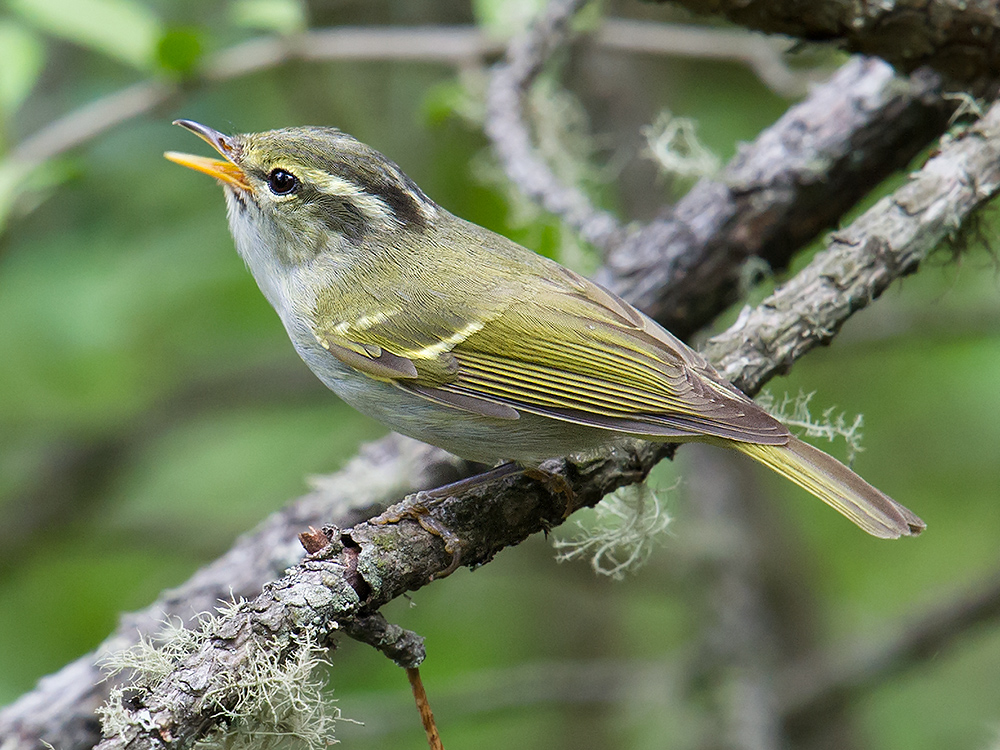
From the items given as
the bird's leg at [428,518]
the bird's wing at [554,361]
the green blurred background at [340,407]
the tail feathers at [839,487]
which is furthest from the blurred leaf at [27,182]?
the tail feathers at [839,487]

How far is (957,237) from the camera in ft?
9.83

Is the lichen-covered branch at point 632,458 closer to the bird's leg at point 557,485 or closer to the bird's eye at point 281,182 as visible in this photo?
the bird's leg at point 557,485

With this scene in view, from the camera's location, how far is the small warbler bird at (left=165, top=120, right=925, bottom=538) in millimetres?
2572

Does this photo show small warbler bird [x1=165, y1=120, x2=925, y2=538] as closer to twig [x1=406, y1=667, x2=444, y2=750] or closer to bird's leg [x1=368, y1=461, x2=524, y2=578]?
bird's leg [x1=368, y1=461, x2=524, y2=578]

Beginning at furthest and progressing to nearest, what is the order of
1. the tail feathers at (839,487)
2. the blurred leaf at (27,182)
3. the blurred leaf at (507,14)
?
the blurred leaf at (507,14) → the blurred leaf at (27,182) → the tail feathers at (839,487)

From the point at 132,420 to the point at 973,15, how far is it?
4187mm

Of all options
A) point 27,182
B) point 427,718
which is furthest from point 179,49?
point 427,718

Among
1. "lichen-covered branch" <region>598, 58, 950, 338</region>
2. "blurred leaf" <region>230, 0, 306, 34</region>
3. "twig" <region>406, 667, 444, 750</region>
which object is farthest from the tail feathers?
"blurred leaf" <region>230, 0, 306, 34</region>

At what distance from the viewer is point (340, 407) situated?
18.0 feet

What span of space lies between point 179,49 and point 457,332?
165 centimetres

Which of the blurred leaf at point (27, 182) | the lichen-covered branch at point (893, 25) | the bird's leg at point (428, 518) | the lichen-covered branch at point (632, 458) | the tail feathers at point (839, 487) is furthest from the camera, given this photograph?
the blurred leaf at point (27, 182)

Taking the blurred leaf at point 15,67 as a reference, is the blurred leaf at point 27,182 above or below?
below

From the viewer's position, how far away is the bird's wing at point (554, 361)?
2.56 metres

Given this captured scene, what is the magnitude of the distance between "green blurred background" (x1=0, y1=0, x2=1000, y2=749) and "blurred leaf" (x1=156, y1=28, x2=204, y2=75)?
4 cm
